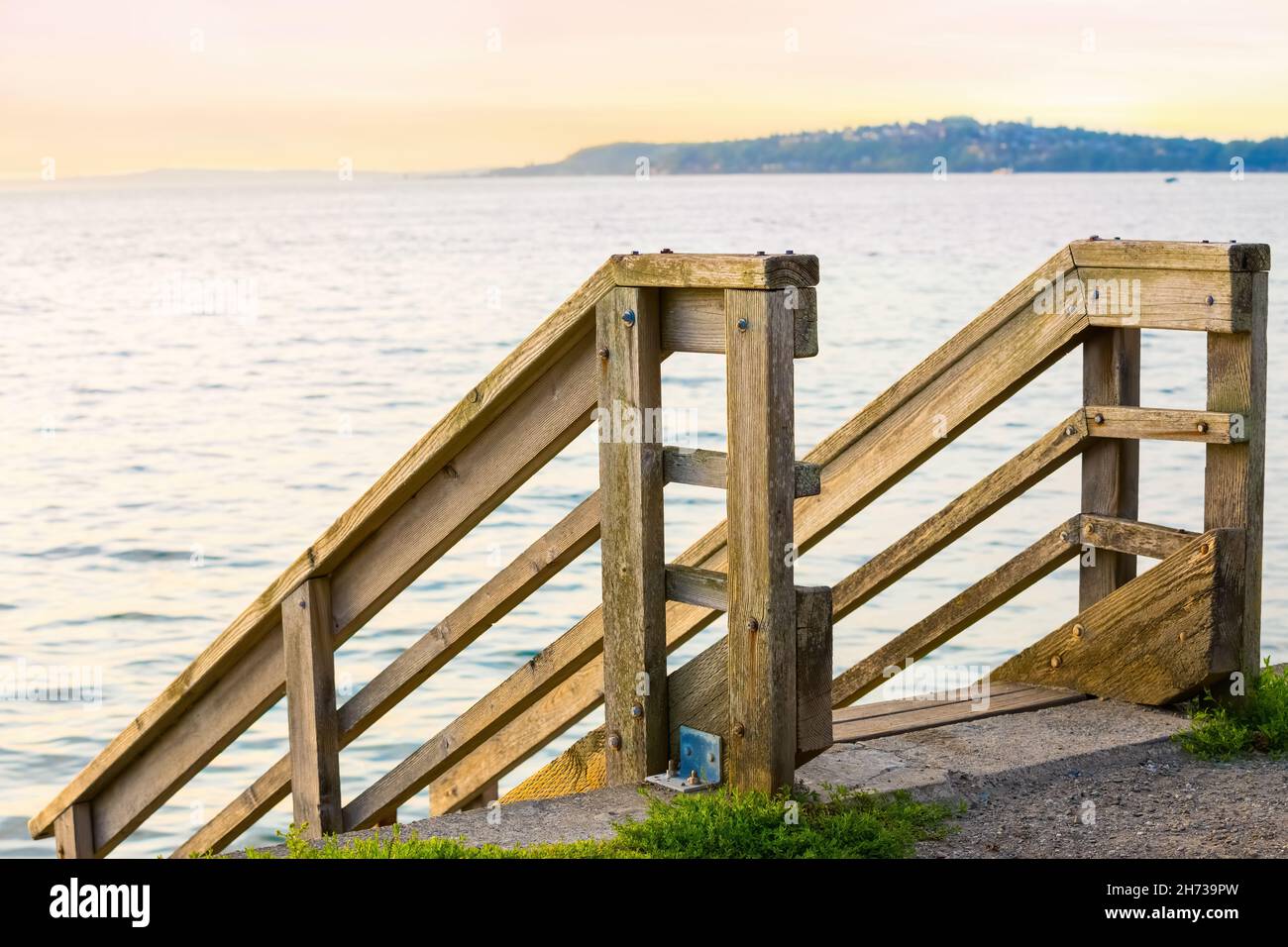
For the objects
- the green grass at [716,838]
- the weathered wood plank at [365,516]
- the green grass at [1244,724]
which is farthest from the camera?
the green grass at [1244,724]

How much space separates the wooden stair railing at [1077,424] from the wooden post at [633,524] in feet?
1.92

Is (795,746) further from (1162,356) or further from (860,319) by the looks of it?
(860,319)

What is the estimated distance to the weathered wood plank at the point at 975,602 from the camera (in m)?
5.54

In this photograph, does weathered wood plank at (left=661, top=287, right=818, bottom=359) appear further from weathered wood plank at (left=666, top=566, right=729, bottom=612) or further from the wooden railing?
weathered wood plank at (left=666, top=566, right=729, bottom=612)

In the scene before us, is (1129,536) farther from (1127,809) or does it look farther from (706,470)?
(706,470)

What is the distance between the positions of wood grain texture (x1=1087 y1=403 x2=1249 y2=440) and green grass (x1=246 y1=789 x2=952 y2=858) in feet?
5.07

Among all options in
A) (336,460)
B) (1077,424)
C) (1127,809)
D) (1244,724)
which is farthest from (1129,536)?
(336,460)

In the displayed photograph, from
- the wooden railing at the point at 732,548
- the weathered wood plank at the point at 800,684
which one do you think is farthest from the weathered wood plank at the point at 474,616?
the weathered wood plank at the point at 800,684

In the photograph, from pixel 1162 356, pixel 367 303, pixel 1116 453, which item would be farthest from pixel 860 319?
pixel 1116 453

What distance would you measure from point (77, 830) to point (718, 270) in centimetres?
369

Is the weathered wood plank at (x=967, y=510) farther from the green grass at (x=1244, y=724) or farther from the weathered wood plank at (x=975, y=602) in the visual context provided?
the green grass at (x=1244, y=724)

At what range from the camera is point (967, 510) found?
5.43 metres
